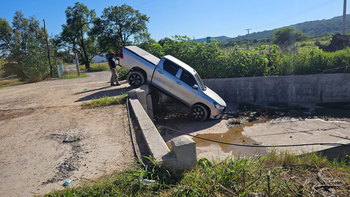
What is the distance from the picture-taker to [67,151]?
15.0 ft

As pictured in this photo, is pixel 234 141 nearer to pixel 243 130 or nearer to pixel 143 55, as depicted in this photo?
pixel 243 130

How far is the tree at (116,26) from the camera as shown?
132 feet

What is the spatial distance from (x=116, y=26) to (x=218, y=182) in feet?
136

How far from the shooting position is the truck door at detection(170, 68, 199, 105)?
8727 mm

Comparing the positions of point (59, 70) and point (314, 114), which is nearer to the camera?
point (314, 114)

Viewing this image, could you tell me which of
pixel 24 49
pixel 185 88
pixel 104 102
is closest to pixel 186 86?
pixel 185 88

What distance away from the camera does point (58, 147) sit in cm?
479

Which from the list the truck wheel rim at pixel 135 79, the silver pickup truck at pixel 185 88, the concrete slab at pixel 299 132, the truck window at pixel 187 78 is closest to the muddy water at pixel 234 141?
the concrete slab at pixel 299 132

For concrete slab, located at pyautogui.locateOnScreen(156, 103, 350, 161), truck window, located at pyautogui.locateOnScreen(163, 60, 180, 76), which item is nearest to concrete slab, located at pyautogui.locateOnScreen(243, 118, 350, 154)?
concrete slab, located at pyautogui.locateOnScreen(156, 103, 350, 161)

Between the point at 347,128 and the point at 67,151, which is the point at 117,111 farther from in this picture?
the point at 347,128

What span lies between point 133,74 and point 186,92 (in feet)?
8.39

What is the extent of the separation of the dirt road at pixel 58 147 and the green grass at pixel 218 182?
448 millimetres

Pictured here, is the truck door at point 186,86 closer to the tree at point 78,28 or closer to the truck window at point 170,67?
the truck window at point 170,67

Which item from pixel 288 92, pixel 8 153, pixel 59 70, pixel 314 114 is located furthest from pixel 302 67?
pixel 59 70
